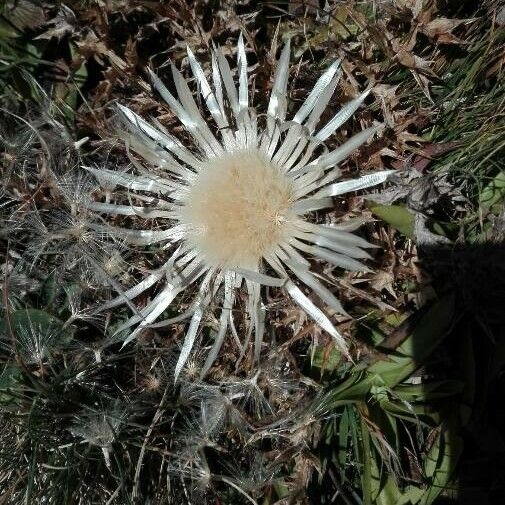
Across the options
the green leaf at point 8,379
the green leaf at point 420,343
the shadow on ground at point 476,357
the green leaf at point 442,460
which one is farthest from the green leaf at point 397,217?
the green leaf at point 8,379

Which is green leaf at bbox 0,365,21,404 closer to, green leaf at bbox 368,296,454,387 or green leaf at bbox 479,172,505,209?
green leaf at bbox 368,296,454,387

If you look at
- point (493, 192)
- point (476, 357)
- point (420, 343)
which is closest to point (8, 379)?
point (420, 343)

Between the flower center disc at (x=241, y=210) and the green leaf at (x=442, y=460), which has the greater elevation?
the flower center disc at (x=241, y=210)

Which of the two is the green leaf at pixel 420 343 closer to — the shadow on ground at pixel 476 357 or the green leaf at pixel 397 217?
the shadow on ground at pixel 476 357

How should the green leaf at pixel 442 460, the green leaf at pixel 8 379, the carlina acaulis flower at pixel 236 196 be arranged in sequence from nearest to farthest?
the carlina acaulis flower at pixel 236 196
the green leaf at pixel 442 460
the green leaf at pixel 8 379

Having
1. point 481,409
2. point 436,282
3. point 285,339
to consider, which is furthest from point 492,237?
point 285,339

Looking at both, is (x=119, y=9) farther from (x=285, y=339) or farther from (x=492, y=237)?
(x=492, y=237)

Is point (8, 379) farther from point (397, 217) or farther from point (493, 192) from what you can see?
point (493, 192)

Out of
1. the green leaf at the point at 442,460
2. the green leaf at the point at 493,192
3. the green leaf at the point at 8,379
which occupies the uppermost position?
the green leaf at the point at 493,192
